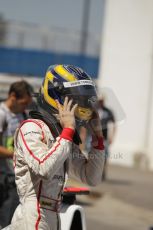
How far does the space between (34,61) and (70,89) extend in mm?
22091

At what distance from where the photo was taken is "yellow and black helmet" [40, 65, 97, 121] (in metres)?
3.82

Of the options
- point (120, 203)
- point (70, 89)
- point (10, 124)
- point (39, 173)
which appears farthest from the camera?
point (120, 203)

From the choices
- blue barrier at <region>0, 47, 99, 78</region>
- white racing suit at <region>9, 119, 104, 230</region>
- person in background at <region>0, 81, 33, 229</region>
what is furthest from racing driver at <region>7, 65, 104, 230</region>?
blue barrier at <region>0, 47, 99, 78</region>

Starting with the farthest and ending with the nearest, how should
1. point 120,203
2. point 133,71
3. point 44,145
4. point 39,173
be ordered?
point 133,71 < point 120,203 < point 44,145 < point 39,173

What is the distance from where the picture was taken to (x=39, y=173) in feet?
11.8

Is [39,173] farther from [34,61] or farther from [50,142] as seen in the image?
[34,61]

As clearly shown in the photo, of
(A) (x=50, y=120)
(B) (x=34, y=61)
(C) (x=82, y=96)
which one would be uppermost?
(C) (x=82, y=96)

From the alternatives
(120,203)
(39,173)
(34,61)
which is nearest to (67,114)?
(39,173)

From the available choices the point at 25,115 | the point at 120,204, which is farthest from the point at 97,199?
the point at 25,115

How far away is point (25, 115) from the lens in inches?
272

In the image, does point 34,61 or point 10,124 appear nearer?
point 10,124

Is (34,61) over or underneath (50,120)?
underneath

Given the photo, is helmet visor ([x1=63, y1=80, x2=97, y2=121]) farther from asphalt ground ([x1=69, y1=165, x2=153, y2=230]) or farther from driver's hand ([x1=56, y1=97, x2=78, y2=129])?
asphalt ground ([x1=69, y1=165, x2=153, y2=230])

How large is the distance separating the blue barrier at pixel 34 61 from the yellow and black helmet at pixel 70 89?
20.9 m
